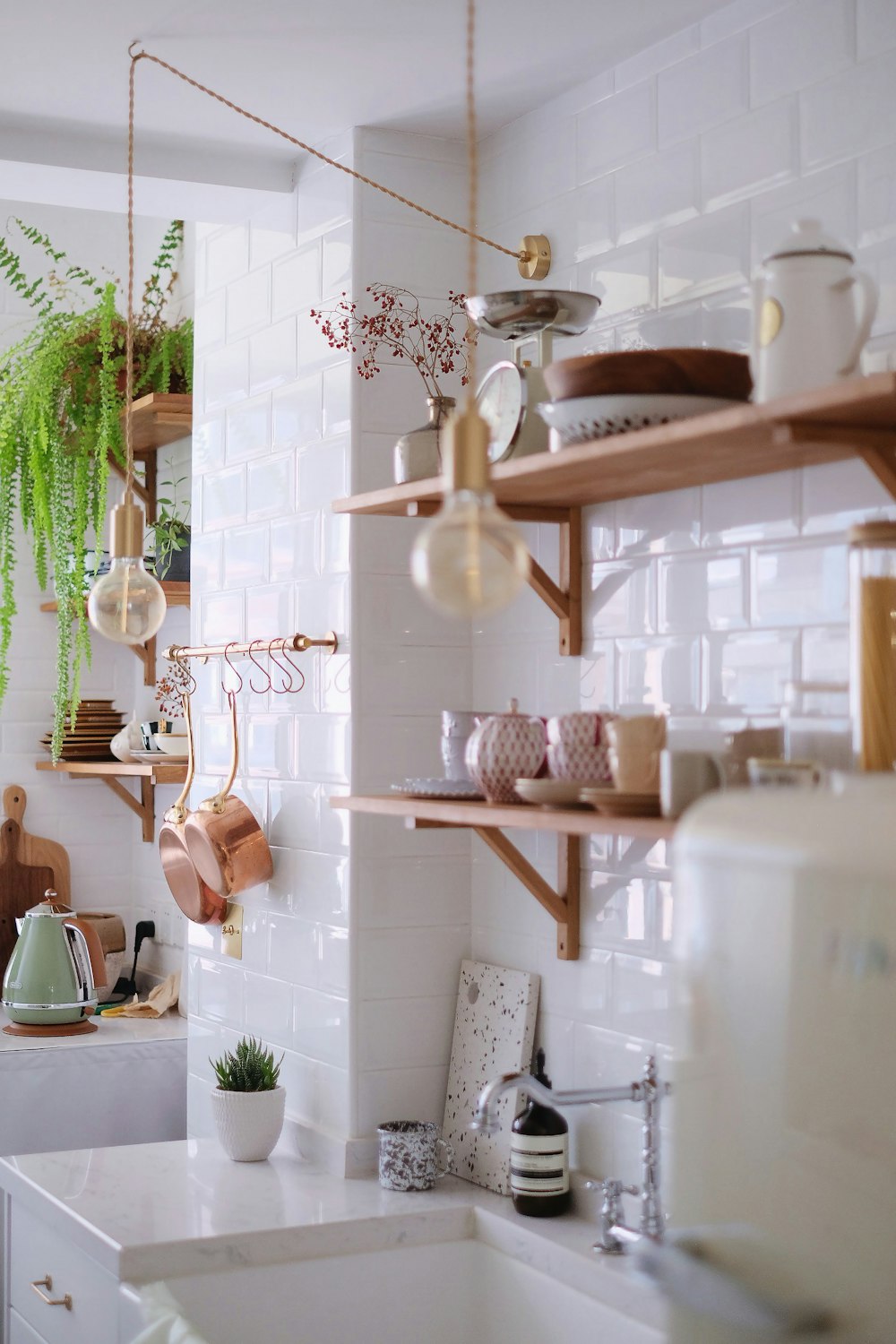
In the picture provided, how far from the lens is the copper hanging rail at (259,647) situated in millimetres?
2459

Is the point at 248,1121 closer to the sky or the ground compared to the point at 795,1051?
closer to the ground

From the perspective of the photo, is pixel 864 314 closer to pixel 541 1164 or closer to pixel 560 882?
pixel 560 882

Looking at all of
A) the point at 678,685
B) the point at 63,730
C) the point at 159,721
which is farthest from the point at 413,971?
the point at 63,730

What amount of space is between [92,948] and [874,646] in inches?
94.1

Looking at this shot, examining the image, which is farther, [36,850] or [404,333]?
[36,850]

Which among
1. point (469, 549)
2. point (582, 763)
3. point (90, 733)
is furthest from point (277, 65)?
point (90, 733)

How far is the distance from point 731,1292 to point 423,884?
3.83 feet

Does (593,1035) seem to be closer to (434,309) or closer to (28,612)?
(434,309)

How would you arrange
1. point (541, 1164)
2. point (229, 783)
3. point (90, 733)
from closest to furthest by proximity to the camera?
point (541, 1164), point (229, 783), point (90, 733)

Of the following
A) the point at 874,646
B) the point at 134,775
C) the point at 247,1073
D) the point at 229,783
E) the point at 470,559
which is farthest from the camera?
the point at 134,775

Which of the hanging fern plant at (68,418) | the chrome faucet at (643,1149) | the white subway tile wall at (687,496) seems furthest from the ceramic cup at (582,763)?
the hanging fern plant at (68,418)

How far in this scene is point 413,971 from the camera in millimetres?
2457

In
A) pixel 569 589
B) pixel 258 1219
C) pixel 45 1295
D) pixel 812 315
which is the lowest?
pixel 45 1295

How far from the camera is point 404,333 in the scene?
2455 mm
